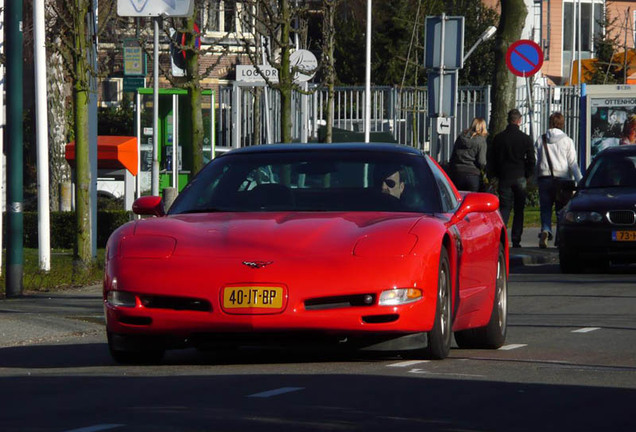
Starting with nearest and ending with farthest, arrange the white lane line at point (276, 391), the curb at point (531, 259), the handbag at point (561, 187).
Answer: the white lane line at point (276, 391), the handbag at point (561, 187), the curb at point (531, 259)

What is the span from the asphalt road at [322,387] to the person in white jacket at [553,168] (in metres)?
11.2

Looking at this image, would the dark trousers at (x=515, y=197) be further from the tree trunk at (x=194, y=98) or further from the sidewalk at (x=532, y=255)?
the tree trunk at (x=194, y=98)


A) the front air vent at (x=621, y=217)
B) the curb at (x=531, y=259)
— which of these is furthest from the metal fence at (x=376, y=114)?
the front air vent at (x=621, y=217)

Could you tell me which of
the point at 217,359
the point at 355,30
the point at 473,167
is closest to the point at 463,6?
the point at 355,30

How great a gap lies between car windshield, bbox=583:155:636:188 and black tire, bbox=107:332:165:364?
448 inches

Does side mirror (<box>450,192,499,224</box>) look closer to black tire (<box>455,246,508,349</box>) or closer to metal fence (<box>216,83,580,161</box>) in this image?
black tire (<box>455,246,508,349</box>)

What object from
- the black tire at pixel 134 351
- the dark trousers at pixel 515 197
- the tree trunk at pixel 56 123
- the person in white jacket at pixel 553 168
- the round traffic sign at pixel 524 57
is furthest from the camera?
the tree trunk at pixel 56 123

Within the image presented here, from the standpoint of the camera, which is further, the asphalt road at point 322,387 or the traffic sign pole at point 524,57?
the traffic sign pole at point 524,57

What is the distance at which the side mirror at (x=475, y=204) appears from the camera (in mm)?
10500

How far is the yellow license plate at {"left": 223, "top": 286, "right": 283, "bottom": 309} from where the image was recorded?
9141 millimetres

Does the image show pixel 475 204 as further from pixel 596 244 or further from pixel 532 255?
pixel 532 255

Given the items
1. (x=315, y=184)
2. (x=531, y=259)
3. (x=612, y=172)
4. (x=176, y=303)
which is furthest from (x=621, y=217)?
(x=176, y=303)

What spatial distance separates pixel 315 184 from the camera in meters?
10.4

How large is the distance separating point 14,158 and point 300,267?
24.8 ft
